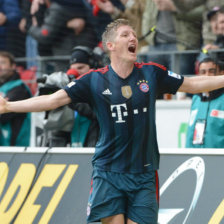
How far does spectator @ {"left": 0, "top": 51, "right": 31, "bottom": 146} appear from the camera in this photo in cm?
679

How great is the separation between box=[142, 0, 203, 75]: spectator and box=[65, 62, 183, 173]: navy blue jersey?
3492 millimetres

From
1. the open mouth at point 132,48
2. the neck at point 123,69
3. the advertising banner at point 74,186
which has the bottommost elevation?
the advertising banner at point 74,186

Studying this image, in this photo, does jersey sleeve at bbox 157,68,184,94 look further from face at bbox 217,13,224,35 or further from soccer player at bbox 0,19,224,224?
face at bbox 217,13,224,35

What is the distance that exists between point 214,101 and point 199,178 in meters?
1.21

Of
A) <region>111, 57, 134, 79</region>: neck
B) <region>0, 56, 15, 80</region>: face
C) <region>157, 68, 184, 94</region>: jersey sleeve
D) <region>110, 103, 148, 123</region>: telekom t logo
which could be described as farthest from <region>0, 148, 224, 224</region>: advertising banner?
<region>0, 56, 15, 80</region>: face

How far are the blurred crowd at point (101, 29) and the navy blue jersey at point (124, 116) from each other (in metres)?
2.43

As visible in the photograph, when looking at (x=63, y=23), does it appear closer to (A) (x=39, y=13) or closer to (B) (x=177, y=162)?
(A) (x=39, y=13)

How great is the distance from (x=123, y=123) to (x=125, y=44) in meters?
0.60

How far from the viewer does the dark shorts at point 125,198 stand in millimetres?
3682

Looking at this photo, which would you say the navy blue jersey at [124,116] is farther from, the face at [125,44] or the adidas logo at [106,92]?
the face at [125,44]

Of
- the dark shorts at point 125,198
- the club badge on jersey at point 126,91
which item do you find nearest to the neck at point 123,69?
the club badge on jersey at point 126,91

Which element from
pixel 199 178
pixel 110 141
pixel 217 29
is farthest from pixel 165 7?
pixel 110 141

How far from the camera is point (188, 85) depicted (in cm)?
397

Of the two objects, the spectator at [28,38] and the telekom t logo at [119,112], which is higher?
the spectator at [28,38]
